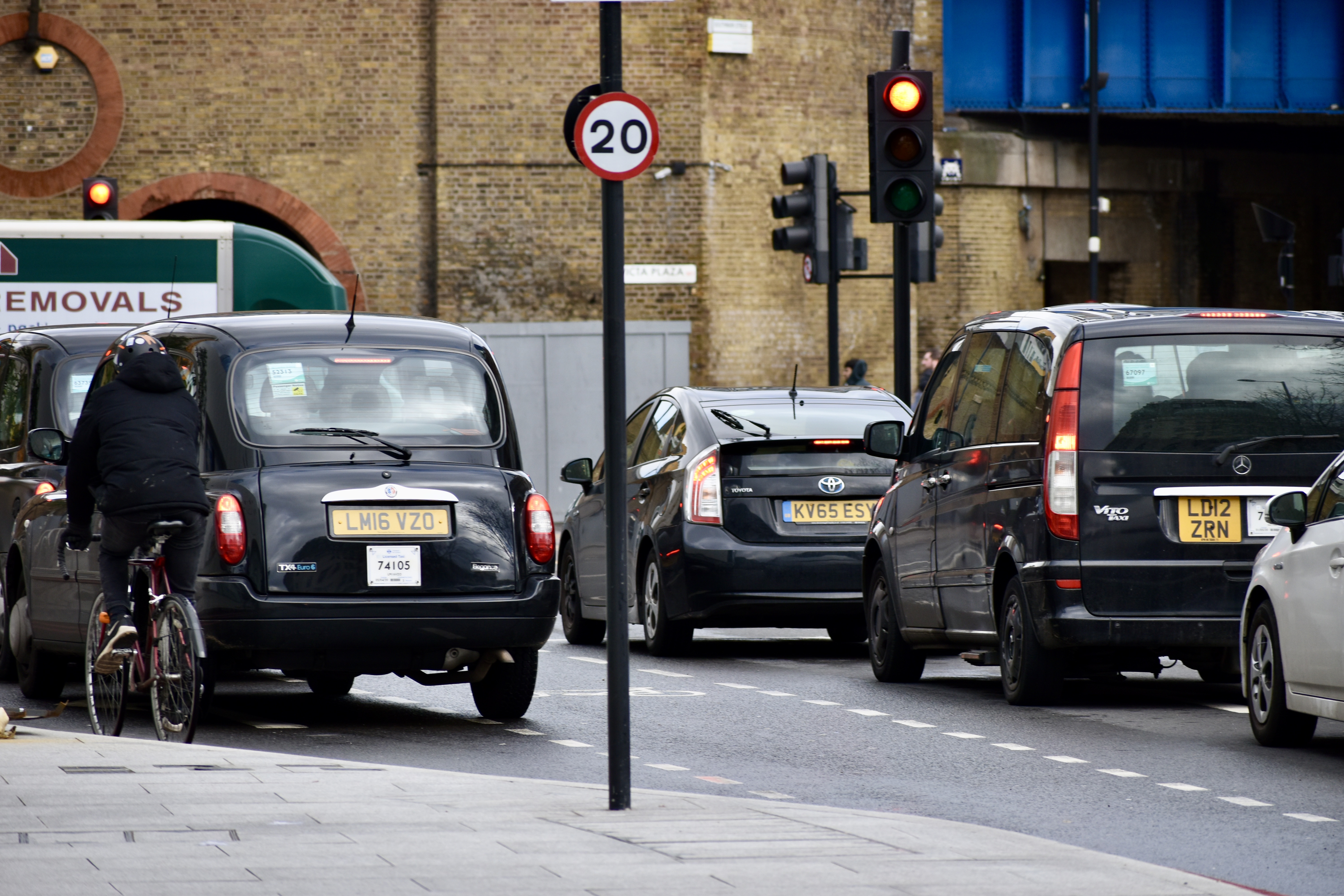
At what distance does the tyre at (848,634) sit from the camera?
14.9 meters

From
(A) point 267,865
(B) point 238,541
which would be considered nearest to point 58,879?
(A) point 267,865

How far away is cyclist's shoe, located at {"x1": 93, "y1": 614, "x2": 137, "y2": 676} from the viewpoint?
30.0 feet

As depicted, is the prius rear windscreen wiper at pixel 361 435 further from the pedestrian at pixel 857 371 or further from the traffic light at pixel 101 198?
the traffic light at pixel 101 198

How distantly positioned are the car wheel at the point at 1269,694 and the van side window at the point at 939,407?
2.55 m

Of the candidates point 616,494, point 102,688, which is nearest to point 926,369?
point 102,688

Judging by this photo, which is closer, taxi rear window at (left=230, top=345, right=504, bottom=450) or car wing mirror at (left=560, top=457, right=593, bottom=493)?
taxi rear window at (left=230, top=345, right=504, bottom=450)

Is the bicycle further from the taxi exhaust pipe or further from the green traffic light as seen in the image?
the green traffic light

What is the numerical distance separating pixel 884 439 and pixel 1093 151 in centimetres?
2325

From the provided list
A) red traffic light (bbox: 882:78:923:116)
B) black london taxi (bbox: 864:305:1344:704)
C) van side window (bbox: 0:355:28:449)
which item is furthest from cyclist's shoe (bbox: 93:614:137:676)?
red traffic light (bbox: 882:78:923:116)

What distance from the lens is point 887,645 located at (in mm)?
12172

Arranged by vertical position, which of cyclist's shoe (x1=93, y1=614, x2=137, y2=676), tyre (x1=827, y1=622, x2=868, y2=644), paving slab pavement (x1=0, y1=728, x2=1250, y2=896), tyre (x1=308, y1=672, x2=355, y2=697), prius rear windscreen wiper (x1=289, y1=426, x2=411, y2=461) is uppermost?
prius rear windscreen wiper (x1=289, y1=426, x2=411, y2=461)

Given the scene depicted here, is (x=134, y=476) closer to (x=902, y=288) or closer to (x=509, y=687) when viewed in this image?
(x=509, y=687)

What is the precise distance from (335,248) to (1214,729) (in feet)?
69.1

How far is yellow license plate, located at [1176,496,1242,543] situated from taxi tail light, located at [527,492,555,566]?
2.94 m
